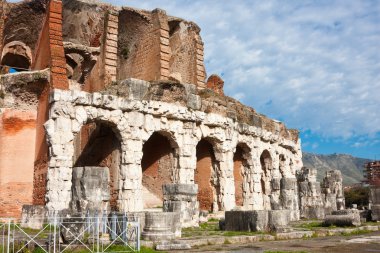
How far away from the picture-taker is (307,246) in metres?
9.43

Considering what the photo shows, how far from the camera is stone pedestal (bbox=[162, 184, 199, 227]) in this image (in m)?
13.5

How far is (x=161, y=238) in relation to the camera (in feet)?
32.2

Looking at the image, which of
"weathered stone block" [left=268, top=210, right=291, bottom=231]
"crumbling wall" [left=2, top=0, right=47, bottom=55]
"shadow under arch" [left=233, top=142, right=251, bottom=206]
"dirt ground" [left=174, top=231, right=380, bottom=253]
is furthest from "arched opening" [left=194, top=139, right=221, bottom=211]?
"crumbling wall" [left=2, top=0, right=47, bottom=55]

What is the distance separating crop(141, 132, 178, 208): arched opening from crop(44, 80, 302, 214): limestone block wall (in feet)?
1.39

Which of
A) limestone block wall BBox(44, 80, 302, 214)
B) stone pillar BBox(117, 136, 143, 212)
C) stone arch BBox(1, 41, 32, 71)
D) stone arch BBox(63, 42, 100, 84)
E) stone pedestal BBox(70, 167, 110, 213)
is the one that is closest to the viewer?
stone pedestal BBox(70, 167, 110, 213)

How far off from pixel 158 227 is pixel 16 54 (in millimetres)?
17577

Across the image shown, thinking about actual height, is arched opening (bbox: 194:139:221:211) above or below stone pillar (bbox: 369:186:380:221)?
above

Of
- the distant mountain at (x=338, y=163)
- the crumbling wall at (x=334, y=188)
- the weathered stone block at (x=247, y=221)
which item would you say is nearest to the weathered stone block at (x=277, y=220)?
the weathered stone block at (x=247, y=221)

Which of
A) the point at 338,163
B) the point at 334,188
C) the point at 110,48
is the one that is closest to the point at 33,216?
the point at 110,48

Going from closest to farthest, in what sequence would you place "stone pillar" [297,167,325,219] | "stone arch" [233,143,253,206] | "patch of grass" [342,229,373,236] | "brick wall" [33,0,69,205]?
"patch of grass" [342,229,373,236], "brick wall" [33,0,69,205], "stone pillar" [297,167,325,219], "stone arch" [233,143,253,206]

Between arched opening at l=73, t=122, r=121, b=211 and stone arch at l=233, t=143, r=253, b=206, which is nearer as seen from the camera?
arched opening at l=73, t=122, r=121, b=211

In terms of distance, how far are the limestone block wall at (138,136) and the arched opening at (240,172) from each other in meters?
0.22

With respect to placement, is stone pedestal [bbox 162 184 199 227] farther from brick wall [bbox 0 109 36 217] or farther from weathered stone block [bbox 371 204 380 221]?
weathered stone block [bbox 371 204 380 221]

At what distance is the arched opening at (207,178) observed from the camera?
755 inches
